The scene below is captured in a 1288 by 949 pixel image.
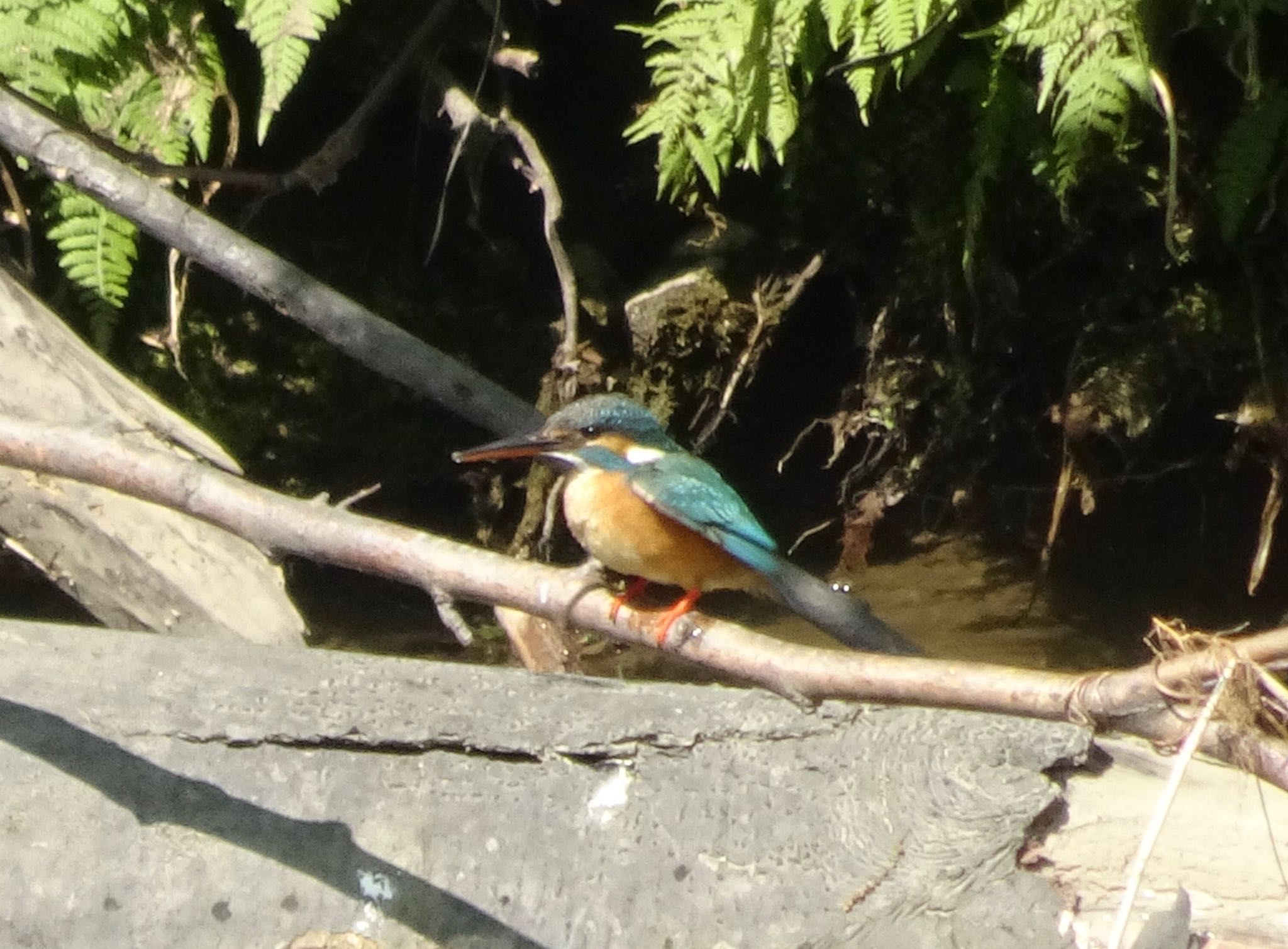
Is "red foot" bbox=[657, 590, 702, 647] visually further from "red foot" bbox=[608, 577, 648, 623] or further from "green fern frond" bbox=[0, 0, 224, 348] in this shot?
"green fern frond" bbox=[0, 0, 224, 348]

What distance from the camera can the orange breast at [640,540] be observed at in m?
3.01

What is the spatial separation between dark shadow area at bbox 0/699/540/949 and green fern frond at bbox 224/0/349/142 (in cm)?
140

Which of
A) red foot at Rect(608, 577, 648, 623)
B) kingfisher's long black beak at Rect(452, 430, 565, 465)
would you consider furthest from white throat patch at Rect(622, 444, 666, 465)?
red foot at Rect(608, 577, 648, 623)

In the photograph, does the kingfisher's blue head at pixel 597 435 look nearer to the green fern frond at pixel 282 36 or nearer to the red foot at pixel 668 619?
the red foot at pixel 668 619

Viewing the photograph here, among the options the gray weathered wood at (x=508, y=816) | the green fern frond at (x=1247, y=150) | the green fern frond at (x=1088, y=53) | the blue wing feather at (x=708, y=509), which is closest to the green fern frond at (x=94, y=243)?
the blue wing feather at (x=708, y=509)

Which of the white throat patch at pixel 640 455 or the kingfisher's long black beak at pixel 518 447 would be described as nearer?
the kingfisher's long black beak at pixel 518 447

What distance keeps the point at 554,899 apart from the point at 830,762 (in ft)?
1.35

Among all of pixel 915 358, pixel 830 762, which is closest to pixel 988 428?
pixel 915 358

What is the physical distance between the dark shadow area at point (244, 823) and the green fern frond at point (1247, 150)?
214 centimetres

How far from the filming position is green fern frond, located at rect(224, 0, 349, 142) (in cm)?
304

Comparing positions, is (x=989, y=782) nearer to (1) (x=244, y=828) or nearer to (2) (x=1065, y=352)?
A: (1) (x=244, y=828)

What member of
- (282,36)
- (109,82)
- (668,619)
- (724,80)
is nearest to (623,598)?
(668,619)

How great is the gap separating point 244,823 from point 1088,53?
83.1 inches

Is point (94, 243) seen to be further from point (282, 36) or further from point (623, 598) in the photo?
point (623, 598)
